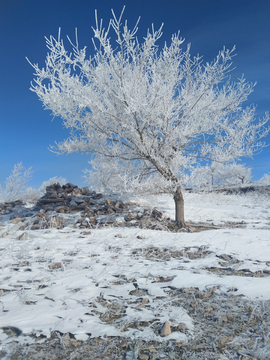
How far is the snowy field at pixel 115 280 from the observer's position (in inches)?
88.4

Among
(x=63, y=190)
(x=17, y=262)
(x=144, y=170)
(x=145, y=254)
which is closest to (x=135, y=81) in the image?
(x=144, y=170)

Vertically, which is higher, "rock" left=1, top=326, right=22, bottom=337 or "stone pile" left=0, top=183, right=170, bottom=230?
"stone pile" left=0, top=183, right=170, bottom=230

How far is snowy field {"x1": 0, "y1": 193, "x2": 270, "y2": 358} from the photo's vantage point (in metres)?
2.25

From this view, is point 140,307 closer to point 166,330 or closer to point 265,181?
point 166,330

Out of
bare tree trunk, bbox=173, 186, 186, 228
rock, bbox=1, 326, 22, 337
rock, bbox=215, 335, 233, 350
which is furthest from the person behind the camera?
bare tree trunk, bbox=173, 186, 186, 228

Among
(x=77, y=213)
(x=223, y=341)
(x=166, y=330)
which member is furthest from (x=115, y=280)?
(x=77, y=213)

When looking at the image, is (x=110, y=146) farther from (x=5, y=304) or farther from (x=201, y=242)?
(x=5, y=304)

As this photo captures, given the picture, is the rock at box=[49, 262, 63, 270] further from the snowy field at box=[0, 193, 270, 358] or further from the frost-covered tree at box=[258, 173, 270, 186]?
the frost-covered tree at box=[258, 173, 270, 186]

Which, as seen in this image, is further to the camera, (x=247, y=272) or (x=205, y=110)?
(x=205, y=110)

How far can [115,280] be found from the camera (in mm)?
3301

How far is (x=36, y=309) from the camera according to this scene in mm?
2516

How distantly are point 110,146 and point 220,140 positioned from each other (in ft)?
13.0

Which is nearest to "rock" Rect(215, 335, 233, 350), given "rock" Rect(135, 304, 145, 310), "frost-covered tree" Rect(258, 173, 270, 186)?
"rock" Rect(135, 304, 145, 310)

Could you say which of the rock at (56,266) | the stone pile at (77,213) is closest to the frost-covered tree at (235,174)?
the stone pile at (77,213)
